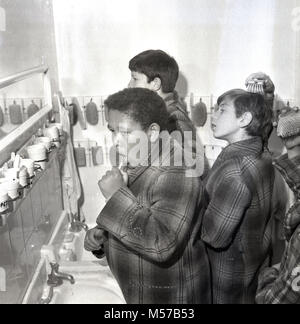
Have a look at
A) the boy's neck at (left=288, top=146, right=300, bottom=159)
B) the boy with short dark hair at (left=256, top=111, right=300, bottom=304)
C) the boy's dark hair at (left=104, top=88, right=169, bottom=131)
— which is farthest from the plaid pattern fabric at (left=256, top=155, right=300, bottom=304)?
the boy's dark hair at (left=104, top=88, right=169, bottom=131)

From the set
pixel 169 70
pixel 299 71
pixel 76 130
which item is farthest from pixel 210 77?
pixel 76 130

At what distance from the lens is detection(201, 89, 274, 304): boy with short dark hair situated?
120 cm

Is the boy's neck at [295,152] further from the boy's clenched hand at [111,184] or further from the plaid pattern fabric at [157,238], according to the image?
the boy's clenched hand at [111,184]

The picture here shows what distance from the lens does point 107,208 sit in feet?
3.13

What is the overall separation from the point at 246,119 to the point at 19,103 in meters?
0.77

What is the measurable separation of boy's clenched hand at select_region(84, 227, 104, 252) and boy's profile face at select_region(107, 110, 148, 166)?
0.77ft

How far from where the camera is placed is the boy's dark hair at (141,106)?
1.00 meters

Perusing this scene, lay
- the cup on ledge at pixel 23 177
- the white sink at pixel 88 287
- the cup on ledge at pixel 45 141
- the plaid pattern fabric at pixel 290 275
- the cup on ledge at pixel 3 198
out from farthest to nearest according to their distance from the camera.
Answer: the cup on ledge at pixel 45 141
the white sink at pixel 88 287
the cup on ledge at pixel 23 177
the cup on ledge at pixel 3 198
the plaid pattern fabric at pixel 290 275

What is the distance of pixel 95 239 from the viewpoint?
113 cm

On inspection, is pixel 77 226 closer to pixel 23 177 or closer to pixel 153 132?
pixel 23 177

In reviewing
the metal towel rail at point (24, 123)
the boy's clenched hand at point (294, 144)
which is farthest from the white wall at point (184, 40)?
the boy's clenched hand at point (294, 144)

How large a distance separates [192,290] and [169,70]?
93 cm

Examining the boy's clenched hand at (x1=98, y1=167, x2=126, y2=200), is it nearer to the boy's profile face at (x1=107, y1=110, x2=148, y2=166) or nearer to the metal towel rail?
the boy's profile face at (x1=107, y1=110, x2=148, y2=166)

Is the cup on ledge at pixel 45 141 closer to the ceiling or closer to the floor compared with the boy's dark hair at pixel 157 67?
closer to the floor
